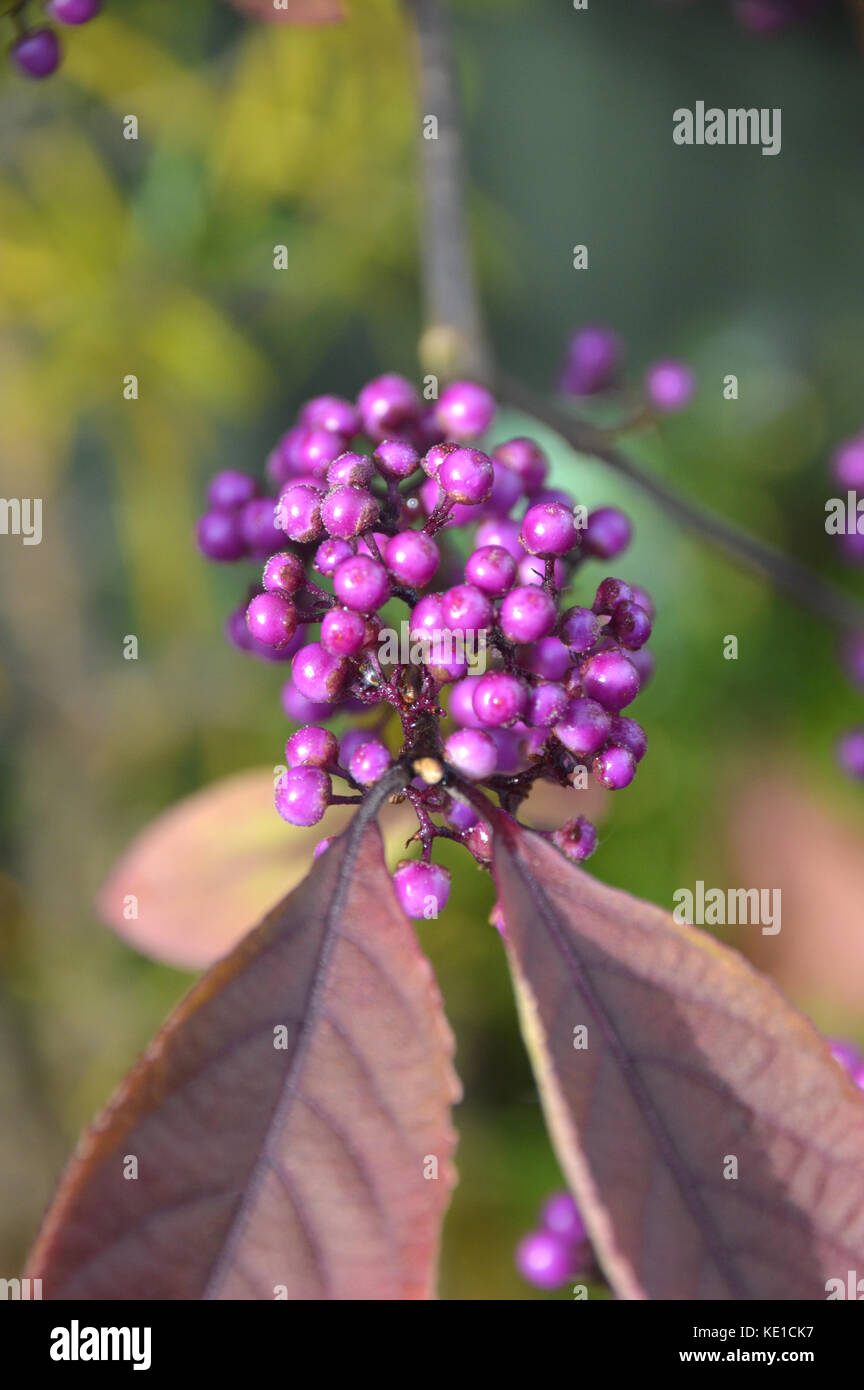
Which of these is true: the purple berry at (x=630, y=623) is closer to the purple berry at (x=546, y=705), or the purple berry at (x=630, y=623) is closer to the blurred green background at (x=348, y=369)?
the purple berry at (x=546, y=705)

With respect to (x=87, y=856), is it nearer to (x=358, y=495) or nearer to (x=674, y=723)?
(x=674, y=723)

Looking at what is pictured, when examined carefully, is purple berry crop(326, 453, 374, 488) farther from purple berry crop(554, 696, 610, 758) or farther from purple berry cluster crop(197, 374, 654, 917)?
purple berry crop(554, 696, 610, 758)

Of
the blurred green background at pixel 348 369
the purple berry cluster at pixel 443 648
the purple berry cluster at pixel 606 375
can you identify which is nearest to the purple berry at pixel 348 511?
the purple berry cluster at pixel 443 648

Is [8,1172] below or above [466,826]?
below

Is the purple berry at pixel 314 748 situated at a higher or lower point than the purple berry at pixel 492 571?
lower

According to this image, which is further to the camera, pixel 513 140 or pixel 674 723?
pixel 513 140

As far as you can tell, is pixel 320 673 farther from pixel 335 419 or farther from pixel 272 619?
pixel 335 419

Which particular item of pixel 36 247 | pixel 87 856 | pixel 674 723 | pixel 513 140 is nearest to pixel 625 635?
pixel 674 723
